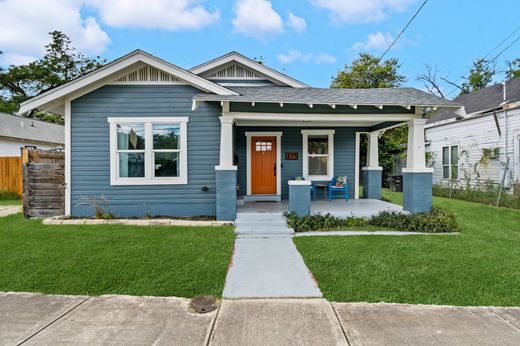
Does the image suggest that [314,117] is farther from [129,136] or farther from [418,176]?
[129,136]

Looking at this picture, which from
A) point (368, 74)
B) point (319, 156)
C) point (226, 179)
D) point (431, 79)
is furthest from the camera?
point (431, 79)

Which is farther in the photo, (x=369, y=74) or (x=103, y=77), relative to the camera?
(x=369, y=74)

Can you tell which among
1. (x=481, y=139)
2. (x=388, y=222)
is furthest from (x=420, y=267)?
(x=481, y=139)

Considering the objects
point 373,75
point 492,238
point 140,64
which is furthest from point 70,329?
point 373,75

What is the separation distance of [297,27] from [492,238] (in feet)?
46.6

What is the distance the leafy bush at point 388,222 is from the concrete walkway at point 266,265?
394 mm

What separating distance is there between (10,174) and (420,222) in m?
16.3

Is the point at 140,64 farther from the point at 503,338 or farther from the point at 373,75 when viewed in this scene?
the point at 373,75

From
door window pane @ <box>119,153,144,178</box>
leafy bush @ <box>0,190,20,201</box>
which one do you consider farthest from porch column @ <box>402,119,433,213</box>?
leafy bush @ <box>0,190,20,201</box>

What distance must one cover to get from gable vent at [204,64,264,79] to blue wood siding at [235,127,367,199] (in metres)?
1.64

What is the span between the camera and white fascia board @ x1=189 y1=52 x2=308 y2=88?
9.02 meters

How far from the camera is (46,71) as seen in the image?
26.1 metres

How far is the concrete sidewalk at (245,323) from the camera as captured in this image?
2543mm

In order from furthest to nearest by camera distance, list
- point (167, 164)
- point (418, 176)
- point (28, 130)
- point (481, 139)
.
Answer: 1. point (28, 130)
2. point (481, 139)
3. point (167, 164)
4. point (418, 176)
